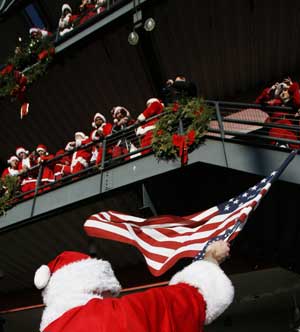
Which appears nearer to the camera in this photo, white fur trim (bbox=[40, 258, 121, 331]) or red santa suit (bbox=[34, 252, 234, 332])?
red santa suit (bbox=[34, 252, 234, 332])

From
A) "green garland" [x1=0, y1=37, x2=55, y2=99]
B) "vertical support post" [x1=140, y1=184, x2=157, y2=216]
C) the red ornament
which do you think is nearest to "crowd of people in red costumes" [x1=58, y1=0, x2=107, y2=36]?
"green garland" [x1=0, y1=37, x2=55, y2=99]

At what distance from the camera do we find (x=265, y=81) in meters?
9.00

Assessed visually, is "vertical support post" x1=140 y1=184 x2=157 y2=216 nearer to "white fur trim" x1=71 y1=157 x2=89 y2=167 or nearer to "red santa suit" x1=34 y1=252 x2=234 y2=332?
"white fur trim" x1=71 y1=157 x2=89 y2=167

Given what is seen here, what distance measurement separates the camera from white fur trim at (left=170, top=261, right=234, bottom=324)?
6.18 feet

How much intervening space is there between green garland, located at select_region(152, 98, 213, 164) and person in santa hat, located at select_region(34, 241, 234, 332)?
317 centimetres

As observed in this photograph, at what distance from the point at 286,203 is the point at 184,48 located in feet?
15.7

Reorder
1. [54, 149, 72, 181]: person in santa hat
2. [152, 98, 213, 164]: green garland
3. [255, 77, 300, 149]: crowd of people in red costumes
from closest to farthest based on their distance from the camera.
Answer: [152, 98, 213, 164]: green garland, [255, 77, 300, 149]: crowd of people in red costumes, [54, 149, 72, 181]: person in santa hat

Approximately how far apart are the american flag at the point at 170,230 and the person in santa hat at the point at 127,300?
4.03ft

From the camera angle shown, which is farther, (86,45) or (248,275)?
(86,45)

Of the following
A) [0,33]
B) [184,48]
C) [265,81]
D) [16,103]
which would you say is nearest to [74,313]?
[184,48]

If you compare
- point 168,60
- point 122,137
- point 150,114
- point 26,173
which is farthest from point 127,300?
point 168,60

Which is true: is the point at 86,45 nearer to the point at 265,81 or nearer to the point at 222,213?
the point at 265,81

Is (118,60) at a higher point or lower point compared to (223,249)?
higher

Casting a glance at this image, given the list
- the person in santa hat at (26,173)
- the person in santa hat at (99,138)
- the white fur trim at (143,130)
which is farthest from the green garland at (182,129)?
the person in santa hat at (26,173)
